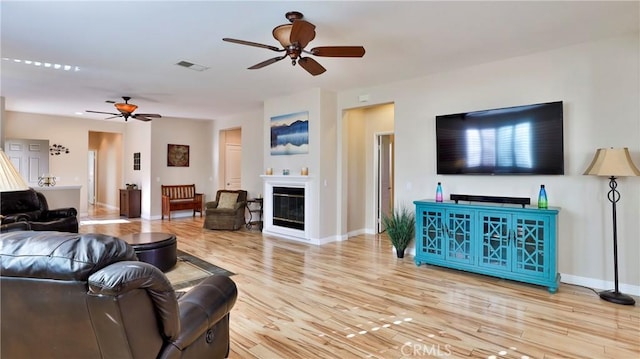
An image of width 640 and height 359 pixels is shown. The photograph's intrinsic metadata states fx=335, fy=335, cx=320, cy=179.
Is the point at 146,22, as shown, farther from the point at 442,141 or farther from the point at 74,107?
the point at 74,107

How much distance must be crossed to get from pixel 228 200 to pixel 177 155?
2.66 meters

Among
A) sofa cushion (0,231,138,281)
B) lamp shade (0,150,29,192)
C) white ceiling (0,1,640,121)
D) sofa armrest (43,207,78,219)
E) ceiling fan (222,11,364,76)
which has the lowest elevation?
sofa armrest (43,207,78,219)

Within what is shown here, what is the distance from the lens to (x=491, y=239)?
3928 mm

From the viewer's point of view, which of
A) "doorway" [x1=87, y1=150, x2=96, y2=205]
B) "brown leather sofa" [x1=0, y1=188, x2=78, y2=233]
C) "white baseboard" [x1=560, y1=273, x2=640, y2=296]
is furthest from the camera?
"doorway" [x1=87, y1=150, x2=96, y2=205]

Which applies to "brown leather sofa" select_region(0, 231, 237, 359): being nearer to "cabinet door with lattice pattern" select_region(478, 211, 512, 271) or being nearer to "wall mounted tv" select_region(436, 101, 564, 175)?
"cabinet door with lattice pattern" select_region(478, 211, 512, 271)

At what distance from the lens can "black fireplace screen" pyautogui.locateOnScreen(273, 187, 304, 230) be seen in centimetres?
619

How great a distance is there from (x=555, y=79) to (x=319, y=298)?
365 cm

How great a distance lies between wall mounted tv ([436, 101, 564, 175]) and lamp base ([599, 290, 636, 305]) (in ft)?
4.26

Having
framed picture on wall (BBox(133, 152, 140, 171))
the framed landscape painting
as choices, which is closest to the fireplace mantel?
the framed landscape painting

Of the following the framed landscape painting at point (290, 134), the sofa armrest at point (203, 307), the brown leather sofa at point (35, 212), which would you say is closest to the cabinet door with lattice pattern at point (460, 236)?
the framed landscape painting at point (290, 134)

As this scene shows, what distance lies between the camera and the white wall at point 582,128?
3.48m

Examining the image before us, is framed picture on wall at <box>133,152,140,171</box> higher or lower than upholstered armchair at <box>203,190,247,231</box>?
higher

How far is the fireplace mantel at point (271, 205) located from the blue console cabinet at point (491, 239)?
210 centimetres

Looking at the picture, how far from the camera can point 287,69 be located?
183 inches
